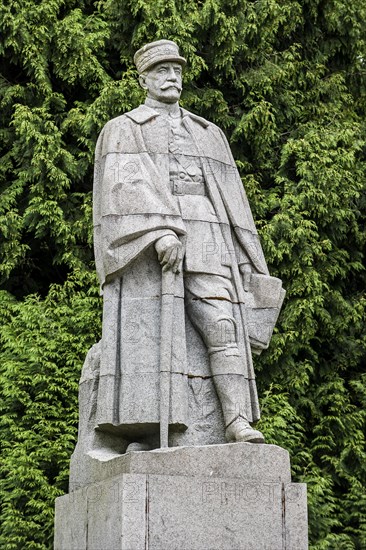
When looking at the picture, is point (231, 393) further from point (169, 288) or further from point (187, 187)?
point (187, 187)

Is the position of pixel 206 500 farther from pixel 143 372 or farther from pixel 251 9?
pixel 251 9

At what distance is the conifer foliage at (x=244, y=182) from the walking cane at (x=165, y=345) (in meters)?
5.93

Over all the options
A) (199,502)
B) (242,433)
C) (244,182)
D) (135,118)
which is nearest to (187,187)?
(135,118)

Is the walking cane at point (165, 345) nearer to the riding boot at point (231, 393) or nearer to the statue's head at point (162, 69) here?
the riding boot at point (231, 393)

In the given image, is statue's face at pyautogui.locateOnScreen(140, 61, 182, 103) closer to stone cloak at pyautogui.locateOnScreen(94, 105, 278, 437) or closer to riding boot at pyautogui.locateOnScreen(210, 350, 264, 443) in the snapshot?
stone cloak at pyautogui.locateOnScreen(94, 105, 278, 437)

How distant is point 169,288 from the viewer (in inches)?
397

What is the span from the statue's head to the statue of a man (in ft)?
0.03

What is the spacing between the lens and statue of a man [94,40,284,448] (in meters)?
9.99

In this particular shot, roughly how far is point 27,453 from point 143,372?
5.75m

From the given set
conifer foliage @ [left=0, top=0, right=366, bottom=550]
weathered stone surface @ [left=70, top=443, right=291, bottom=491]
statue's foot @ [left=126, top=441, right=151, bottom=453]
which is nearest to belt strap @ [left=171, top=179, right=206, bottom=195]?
statue's foot @ [left=126, top=441, right=151, bottom=453]

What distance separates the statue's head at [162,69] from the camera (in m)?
10.7

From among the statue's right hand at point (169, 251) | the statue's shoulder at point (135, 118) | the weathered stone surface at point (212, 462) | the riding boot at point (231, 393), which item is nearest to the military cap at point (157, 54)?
the statue's shoulder at point (135, 118)

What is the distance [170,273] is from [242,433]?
48.9 inches

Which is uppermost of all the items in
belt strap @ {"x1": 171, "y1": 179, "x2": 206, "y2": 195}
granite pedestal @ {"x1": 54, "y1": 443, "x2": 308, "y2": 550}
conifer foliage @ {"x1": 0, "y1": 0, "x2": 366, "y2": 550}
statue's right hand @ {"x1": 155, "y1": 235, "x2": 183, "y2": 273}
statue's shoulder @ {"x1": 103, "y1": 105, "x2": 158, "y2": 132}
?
conifer foliage @ {"x1": 0, "y1": 0, "x2": 366, "y2": 550}
